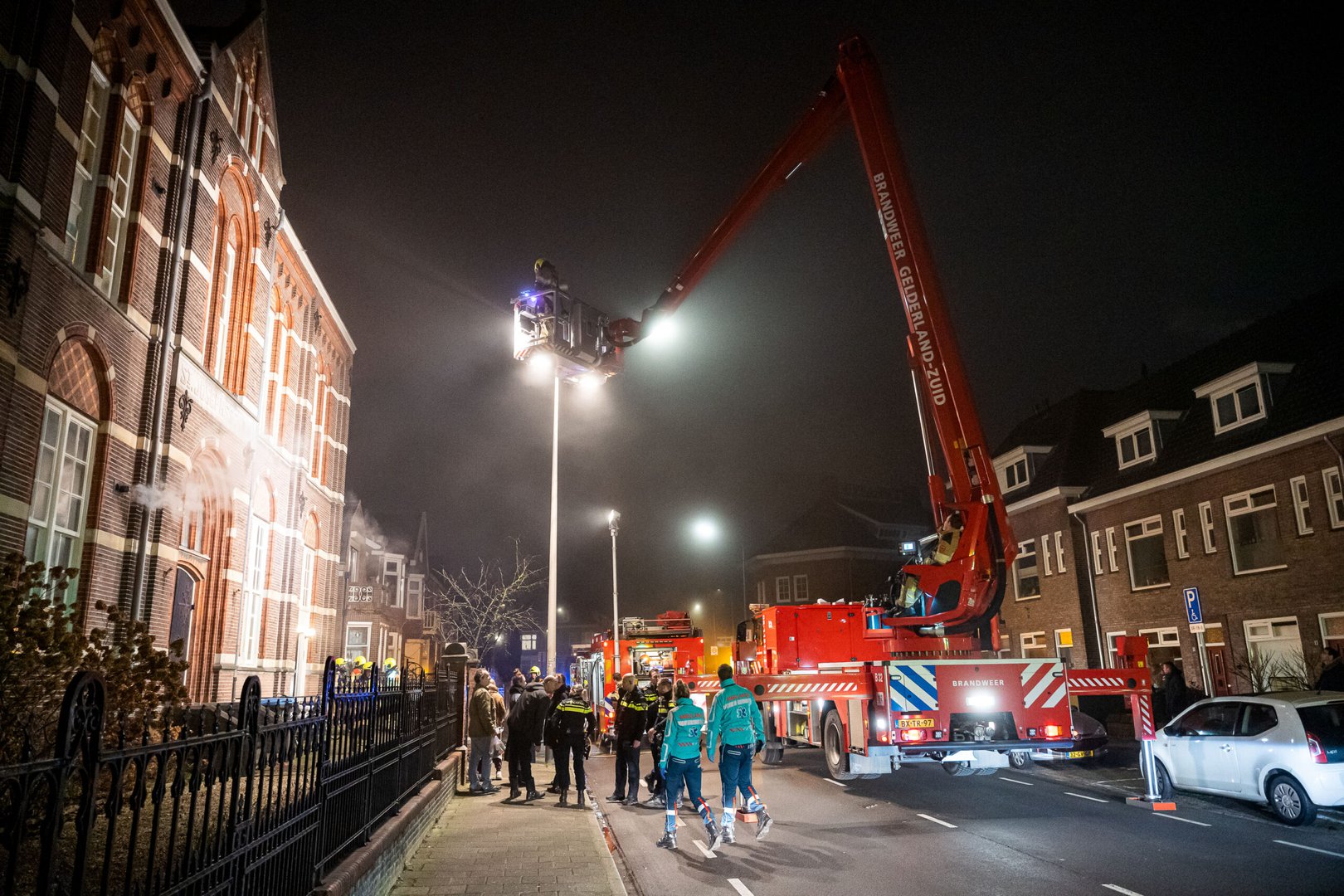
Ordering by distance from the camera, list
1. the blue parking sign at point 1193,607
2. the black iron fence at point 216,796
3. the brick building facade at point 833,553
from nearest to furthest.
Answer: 1. the black iron fence at point 216,796
2. the blue parking sign at point 1193,607
3. the brick building facade at point 833,553

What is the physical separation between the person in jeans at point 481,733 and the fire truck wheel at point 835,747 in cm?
501

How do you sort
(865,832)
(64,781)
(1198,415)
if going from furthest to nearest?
(1198,415), (865,832), (64,781)

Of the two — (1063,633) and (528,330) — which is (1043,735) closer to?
(528,330)

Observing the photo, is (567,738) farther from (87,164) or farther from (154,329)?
(87,164)

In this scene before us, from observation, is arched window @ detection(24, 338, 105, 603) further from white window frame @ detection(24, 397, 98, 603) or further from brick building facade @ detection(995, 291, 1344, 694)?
brick building facade @ detection(995, 291, 1344, 694)

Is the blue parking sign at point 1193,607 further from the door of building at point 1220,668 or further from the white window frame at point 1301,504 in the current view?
the door of building at point 1220,668

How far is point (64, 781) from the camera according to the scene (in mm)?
2539

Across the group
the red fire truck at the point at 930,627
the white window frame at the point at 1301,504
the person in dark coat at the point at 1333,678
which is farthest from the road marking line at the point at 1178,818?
the white window frame at the point at 1301,504

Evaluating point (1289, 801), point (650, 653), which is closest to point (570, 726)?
point (1289, 801)

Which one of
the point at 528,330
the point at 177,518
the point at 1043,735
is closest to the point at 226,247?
the point at 177,518

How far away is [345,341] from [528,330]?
1584 centimetres

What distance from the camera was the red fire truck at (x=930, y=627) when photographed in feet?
35.4

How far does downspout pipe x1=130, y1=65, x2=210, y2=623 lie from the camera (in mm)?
A: 13195

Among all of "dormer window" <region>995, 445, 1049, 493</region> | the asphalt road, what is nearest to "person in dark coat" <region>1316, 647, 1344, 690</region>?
the asphalt road
